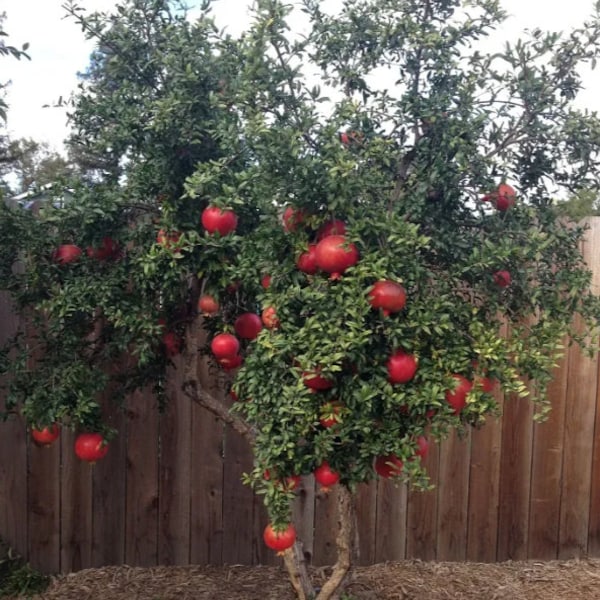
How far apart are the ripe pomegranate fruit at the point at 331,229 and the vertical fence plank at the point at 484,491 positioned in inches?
80.0

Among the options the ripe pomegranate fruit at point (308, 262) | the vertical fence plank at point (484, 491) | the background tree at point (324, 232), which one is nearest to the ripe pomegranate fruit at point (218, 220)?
the background tree at point (324, 232)

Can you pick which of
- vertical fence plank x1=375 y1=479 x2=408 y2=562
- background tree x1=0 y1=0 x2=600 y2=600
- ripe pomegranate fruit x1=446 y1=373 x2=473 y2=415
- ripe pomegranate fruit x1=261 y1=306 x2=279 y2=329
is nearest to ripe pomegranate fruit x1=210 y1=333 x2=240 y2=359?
background tree x1=0 y1=0 x2=600 y2=600

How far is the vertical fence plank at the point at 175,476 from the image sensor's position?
357 centimetres

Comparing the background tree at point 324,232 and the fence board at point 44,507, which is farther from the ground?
the background tree at point 324,232

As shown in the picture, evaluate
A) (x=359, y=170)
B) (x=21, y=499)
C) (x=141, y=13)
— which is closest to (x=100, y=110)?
(x=141, y=13)

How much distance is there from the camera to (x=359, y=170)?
6.85ft

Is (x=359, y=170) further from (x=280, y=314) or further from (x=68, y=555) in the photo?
(x=68, y=555)

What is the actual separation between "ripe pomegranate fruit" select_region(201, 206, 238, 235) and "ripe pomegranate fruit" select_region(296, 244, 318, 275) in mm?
258

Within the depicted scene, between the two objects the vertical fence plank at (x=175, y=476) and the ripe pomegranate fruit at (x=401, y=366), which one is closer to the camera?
the ripe pomegranate fruit at (x=401, y=366)

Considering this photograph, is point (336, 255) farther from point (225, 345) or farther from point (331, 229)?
point (225, 345)

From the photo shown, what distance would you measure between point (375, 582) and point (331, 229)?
2191mm

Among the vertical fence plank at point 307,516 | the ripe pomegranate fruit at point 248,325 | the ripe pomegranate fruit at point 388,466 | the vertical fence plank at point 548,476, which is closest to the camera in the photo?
the ripe pomegranate fruit at point 388,466

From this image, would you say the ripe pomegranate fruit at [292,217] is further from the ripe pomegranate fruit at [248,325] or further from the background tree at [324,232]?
the ripe pomegranate fruit at [248,325]

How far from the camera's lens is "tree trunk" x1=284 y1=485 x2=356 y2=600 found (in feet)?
8.50
